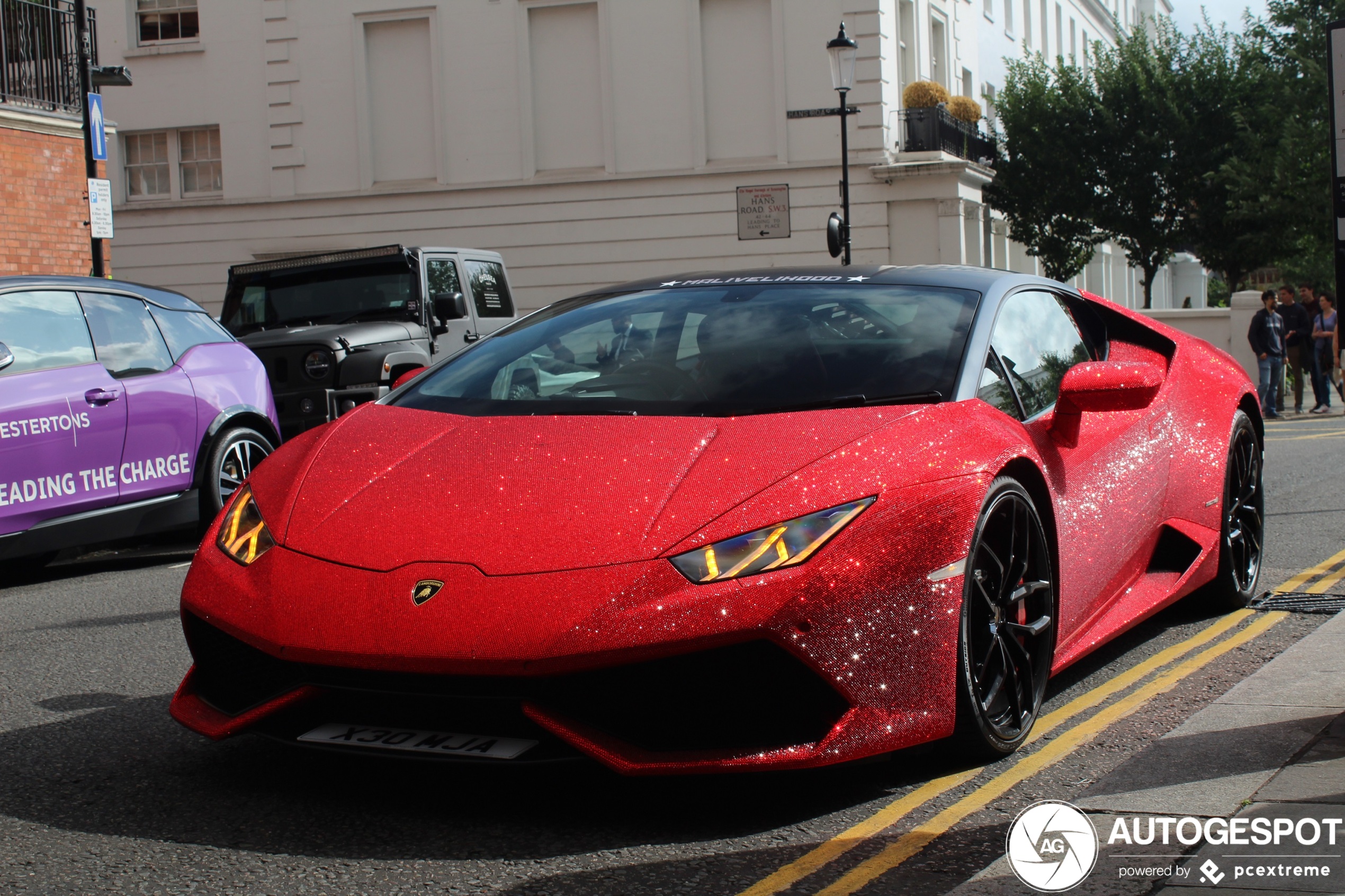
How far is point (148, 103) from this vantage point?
29703 millimetres

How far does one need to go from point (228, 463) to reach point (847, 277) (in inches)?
186

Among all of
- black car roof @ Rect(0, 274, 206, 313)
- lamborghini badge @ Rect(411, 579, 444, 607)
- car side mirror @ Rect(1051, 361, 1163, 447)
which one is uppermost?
black car roof @ Rect(0, 274, 206, 313)

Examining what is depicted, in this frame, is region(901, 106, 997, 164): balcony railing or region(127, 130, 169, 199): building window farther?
region(127, 130, 169, 199): building window

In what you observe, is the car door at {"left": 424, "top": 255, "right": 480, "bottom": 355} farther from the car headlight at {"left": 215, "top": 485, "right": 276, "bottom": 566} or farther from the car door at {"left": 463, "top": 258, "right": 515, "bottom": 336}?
the car headlight at {"left": 215, "top": 485, "right": 276, "bottom": 566}

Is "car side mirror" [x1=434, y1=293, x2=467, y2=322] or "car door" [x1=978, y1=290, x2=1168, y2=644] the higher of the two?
"car side mirror" [x1=434, y1=293, x2=467, y2=322]

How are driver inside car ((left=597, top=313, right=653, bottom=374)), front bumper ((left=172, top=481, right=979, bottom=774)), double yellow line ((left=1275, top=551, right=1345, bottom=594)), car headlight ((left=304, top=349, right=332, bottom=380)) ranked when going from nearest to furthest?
front bumper ((left=172, top=481, right=979, bottom=774)) < driver inside car ((left=597, top=313, right=653, bottom=374)) < double yellow line ((left=1275, top=551, right=1345, bottom=594)) < car headlight ((left=304, top=349, right=332, bottom=380))

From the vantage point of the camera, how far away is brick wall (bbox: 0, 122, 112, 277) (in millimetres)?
15547

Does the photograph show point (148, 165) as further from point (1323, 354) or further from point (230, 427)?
point (230, 427)

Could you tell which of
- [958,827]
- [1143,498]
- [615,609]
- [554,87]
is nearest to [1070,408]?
[1143,498]

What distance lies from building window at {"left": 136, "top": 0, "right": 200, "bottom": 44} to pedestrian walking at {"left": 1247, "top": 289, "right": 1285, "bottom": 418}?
2072cm

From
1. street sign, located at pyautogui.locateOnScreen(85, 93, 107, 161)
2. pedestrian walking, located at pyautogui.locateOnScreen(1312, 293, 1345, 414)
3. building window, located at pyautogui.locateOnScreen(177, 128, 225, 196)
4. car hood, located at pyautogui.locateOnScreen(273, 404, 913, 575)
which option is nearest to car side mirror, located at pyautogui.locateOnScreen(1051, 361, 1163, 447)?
car hood, located at pyautogui.locateOnScreen(273, 404, 913, 575)

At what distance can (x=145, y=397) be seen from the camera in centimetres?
766

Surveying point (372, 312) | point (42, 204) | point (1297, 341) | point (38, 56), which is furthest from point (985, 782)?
point (1297, 341)

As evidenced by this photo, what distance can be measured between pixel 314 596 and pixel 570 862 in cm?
83
